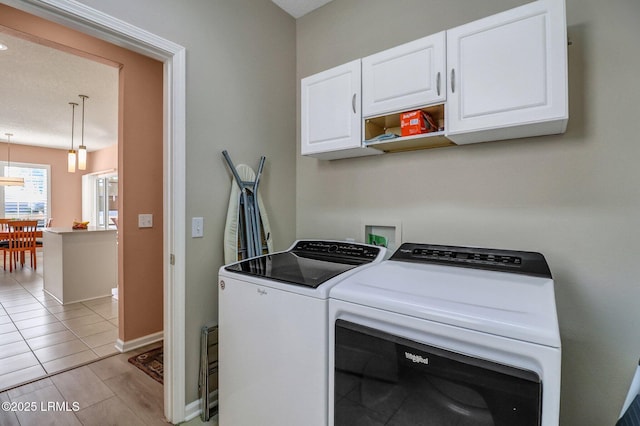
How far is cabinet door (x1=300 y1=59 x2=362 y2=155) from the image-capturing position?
5.79 ft

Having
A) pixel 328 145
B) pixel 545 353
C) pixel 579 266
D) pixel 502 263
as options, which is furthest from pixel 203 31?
pixel 579 266

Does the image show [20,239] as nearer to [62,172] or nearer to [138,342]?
[62,172]

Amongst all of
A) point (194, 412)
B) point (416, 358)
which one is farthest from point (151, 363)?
point (416, 358)

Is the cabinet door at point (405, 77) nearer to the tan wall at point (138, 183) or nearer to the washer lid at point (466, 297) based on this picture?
the washer lid at point (466, 297)

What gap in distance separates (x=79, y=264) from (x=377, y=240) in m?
3.78

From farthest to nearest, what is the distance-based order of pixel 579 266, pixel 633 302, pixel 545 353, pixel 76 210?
pixel 76 210
pixel 579 266
pixel 633 302
pixel 545 353

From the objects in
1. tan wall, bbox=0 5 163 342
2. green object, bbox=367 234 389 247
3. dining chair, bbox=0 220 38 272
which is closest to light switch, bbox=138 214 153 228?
tan wall, bbox=0 5 163 342

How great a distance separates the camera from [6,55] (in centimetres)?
297

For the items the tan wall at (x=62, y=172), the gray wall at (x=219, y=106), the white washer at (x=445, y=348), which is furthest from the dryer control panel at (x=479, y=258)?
the tan wall at (x=62, y=172)

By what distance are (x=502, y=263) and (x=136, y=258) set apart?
2795 mm

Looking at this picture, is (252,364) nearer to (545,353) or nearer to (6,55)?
(545,353)

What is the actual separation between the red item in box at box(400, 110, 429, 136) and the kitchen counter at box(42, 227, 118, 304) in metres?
4.01

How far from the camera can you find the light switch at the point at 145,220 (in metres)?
2.72

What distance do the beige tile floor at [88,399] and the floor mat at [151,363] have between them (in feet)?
0.13
